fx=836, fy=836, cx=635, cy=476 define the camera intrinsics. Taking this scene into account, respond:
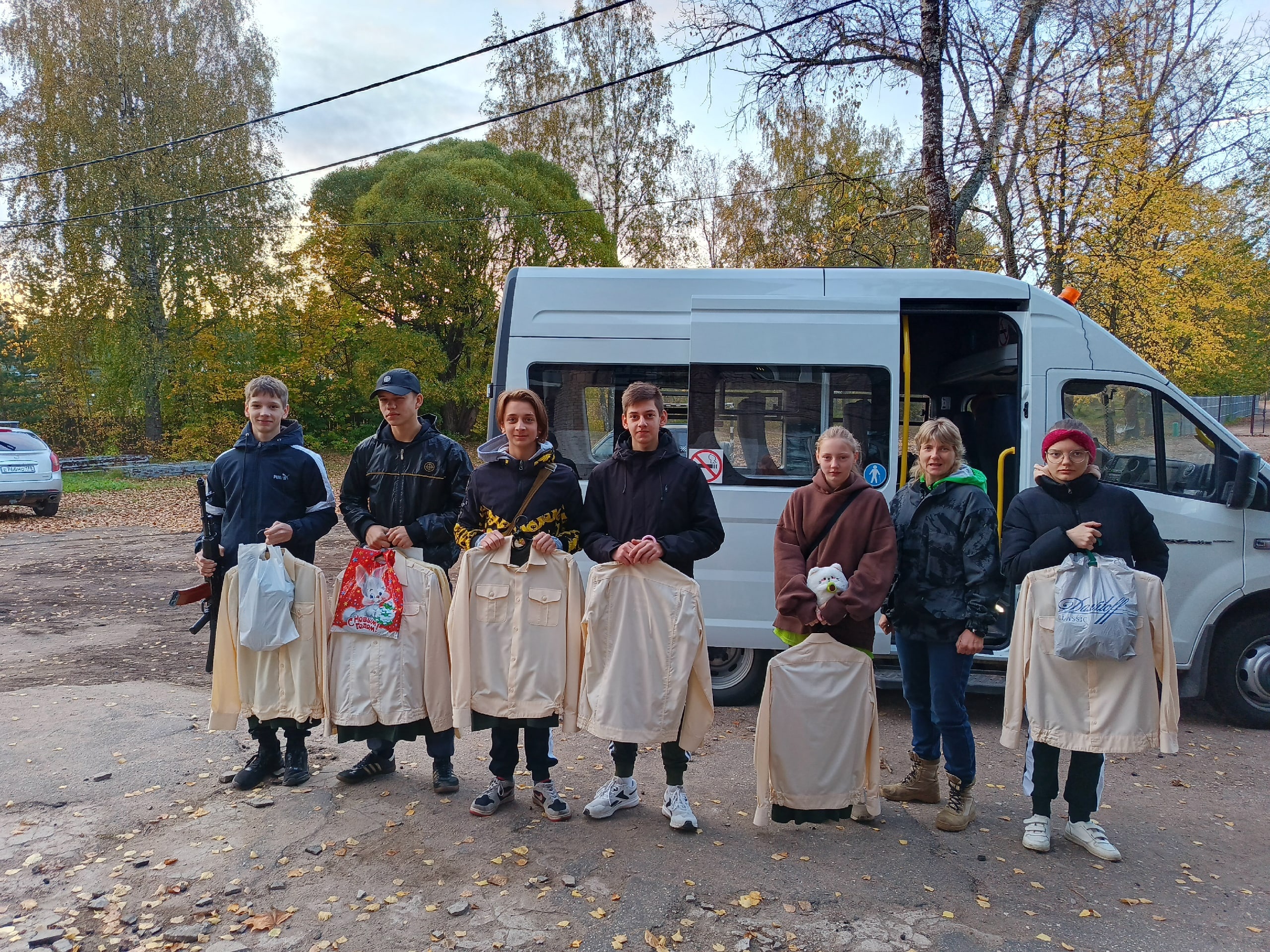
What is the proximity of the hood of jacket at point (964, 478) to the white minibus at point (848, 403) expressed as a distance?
1472 millimetres

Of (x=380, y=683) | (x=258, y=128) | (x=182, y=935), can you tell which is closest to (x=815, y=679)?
(x=380, y=683)

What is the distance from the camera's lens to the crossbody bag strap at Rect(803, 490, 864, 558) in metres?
3.68

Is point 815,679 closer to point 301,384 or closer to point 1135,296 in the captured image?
point 1135,296

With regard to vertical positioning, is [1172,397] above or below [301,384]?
below

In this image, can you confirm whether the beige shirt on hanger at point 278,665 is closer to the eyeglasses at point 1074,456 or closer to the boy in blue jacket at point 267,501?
the boy in blue jacket at point 267,501

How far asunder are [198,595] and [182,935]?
1.92 metres

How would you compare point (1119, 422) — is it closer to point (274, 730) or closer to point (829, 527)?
point (829, 527)

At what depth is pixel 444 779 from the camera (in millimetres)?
4195

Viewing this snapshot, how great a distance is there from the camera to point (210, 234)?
78.0 feet

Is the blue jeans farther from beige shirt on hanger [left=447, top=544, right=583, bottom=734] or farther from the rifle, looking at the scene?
the rifle

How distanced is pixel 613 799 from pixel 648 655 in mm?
770

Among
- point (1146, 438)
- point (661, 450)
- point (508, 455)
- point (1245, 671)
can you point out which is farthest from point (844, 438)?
point (1245, 671)

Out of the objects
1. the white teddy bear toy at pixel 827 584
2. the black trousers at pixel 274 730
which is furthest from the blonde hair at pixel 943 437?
the black trousers at pixel 274 730

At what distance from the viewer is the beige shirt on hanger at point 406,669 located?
4043mm
